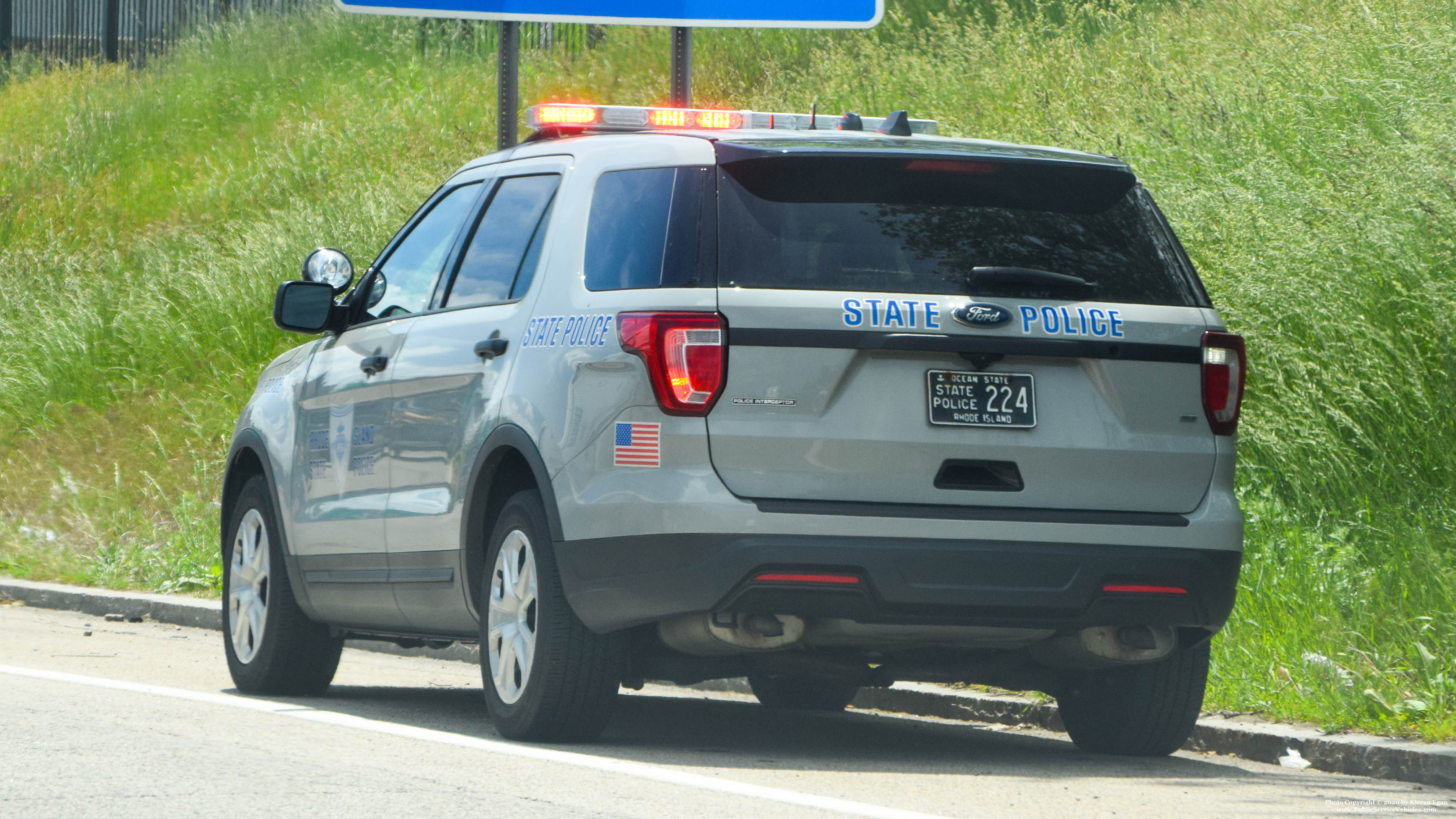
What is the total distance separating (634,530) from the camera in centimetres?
612

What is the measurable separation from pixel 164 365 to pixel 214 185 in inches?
162

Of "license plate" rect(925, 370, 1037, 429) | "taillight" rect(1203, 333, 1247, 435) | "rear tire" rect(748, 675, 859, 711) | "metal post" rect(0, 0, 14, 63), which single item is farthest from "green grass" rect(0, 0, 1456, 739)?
"license plate" rect(925, 370, 1037, 429)

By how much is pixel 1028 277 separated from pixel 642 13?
5.38 m

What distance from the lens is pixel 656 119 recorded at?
7312 millimetres

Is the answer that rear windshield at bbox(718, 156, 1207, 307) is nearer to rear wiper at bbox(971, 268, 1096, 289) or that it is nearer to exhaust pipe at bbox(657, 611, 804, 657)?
rear wiper at bbox(971, 268, 1096, 289)

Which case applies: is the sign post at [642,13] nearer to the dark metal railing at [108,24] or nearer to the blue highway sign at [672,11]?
the blue highway sign at [672,11]

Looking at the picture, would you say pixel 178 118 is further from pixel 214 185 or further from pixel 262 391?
pixel 262 391

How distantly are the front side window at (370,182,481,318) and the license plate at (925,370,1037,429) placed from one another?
2.29m

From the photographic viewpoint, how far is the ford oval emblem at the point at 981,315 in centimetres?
619

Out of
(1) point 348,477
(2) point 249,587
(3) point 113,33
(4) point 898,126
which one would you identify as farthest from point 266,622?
(3) point 113,33

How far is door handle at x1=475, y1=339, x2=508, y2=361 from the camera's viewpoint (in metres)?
6.88

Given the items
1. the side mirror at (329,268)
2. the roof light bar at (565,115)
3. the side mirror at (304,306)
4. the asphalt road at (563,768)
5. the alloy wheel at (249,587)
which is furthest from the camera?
the alloy wheel at (249,587)

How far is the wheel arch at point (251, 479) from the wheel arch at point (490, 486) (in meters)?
1.39

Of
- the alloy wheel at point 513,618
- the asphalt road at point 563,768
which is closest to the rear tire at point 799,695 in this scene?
the asphalt road at point 563,768
